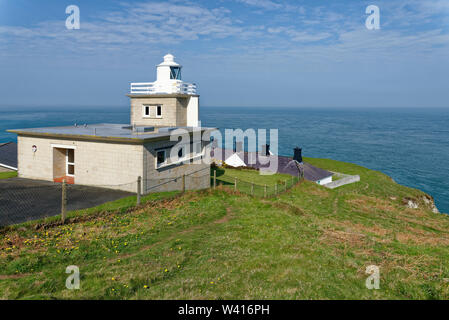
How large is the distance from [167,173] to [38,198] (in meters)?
7.89

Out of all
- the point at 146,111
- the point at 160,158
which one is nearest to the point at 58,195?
the point at 160,158

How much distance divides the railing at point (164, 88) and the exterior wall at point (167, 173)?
632 centimetres

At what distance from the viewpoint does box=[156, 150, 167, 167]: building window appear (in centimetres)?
2084

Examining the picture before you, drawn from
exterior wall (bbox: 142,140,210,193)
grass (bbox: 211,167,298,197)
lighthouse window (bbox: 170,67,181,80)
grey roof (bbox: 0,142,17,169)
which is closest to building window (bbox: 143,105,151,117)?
lighthouse window (bbox: 170,67,181,80)

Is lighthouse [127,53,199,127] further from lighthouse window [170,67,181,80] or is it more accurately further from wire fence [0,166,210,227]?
wire fence [0,166,210,227]

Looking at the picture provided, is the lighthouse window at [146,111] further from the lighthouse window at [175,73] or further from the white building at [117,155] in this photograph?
the lighthouse window at [175,73]

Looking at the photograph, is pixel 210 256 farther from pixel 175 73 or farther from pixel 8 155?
pixel 8 155

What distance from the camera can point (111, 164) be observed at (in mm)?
19812

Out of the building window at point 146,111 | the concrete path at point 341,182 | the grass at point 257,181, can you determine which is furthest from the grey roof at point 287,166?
the building window at point 146,111

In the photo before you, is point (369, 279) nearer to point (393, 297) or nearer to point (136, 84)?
point (393, 297)

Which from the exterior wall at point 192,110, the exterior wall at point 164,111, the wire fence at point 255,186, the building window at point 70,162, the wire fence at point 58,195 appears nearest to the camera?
the wire fence at point 58,195

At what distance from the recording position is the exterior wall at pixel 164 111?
26984 millimetres

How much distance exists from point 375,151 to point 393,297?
106 metres
